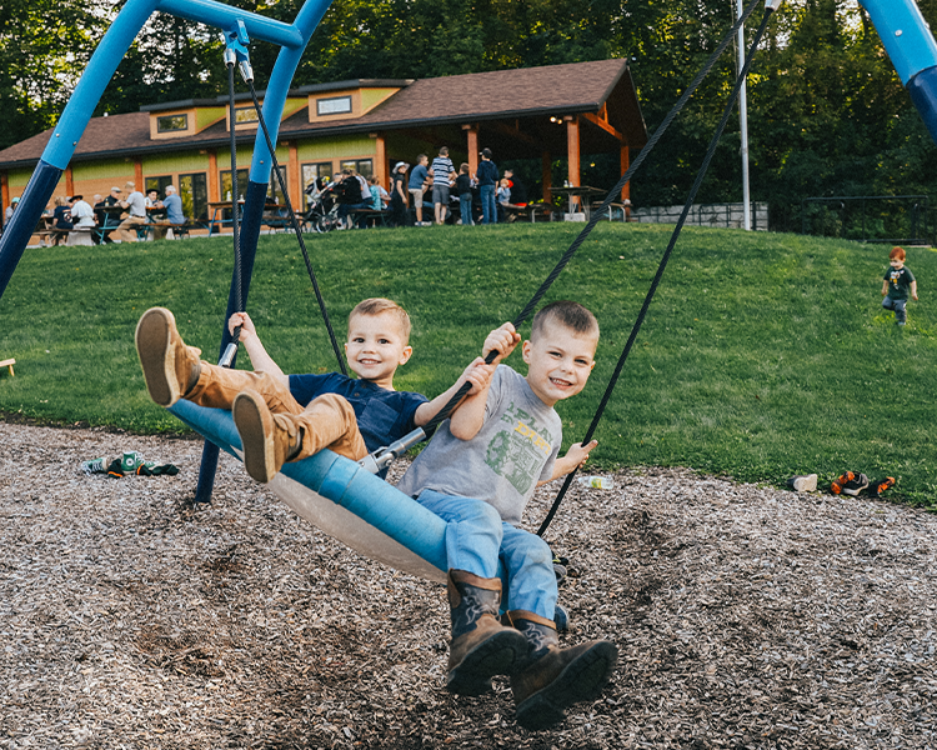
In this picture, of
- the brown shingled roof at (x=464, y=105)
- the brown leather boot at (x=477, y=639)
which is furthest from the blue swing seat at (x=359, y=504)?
the brown shingled roof at (x=464, y=105)

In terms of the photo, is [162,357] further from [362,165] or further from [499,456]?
[362,165]

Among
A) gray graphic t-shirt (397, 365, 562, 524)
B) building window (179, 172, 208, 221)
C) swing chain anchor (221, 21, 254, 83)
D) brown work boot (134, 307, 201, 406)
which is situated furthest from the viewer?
building window (179, 172, 208, 221)

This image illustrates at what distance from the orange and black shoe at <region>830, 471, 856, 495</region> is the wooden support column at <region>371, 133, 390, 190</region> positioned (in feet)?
61.8

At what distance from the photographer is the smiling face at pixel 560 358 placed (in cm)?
281

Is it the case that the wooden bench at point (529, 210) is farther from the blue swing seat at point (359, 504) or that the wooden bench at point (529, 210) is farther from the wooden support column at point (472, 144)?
the blue swing seat at point (359, 504)

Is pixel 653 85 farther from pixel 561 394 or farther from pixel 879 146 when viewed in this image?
pixel 561 394

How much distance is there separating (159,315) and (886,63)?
3185 cm

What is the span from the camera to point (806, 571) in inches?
162

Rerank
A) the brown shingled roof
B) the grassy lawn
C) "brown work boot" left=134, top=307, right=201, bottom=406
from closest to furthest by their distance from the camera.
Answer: "brown work boot" left=134, top=307, right=201, bottom=406 → the grassy lawn → the brown shingled roof

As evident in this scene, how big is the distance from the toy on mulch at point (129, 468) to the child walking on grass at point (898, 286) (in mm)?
8027

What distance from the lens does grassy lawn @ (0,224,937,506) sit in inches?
277

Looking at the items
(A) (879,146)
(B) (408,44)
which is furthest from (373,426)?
(B) (408,44)

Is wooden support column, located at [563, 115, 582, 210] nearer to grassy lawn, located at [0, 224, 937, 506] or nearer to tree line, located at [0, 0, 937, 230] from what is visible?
grassy lawn, located at [0, 224, 937, 506]

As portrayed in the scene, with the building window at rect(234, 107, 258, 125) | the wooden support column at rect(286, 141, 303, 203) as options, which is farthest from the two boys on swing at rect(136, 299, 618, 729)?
the building window at rect(234, 107, 258, 125)
